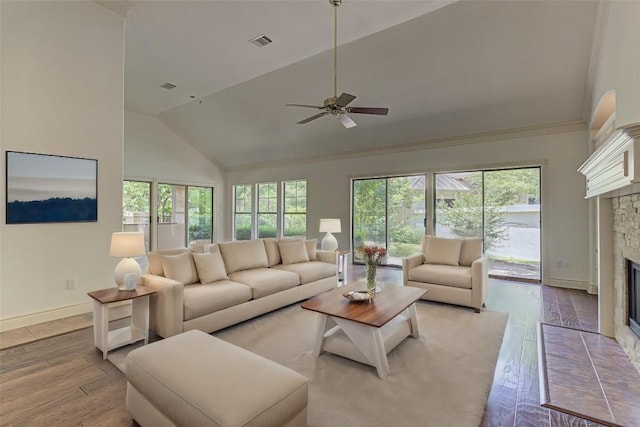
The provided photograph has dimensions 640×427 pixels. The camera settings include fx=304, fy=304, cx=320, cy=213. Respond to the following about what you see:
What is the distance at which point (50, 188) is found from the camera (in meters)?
3.64

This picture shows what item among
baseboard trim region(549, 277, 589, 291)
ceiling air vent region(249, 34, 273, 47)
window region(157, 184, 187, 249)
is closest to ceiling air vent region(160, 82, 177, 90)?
ceiling air vent region(249, 34, 273, 47)

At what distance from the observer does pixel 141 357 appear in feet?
6.16

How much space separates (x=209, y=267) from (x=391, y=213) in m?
4.71

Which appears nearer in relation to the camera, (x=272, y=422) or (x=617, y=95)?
(x=272, y=422)

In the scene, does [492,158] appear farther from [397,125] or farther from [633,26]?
[633,26]

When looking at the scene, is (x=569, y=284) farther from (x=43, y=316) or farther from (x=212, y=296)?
(x=43, y=316)

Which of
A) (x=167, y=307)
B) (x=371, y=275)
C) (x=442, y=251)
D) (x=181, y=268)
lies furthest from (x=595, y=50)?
(x=167, y=307)

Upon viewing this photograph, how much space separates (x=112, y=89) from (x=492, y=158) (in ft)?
20.9

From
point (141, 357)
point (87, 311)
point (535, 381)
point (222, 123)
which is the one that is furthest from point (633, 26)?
point (222, 123)

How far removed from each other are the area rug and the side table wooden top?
0.53m

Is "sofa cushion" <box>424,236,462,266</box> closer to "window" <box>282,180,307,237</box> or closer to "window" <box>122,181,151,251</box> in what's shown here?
"window" <box>282,180,307,237</box>

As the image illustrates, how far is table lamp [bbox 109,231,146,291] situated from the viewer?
3008 mm

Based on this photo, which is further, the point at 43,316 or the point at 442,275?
the point at 442,275

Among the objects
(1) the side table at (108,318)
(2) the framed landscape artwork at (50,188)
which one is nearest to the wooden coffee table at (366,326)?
(1) the side table at (108,318)
